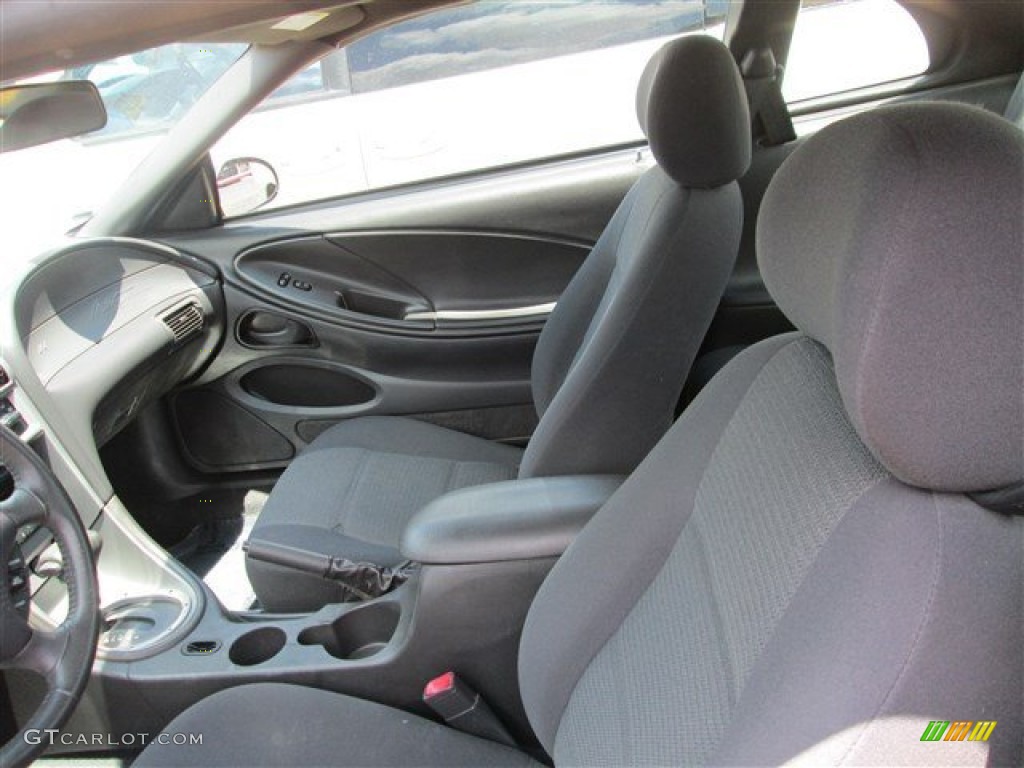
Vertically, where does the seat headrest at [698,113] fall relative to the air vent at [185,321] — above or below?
above

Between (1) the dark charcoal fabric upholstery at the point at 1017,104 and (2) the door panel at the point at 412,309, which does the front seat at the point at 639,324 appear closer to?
(2) the door panel at the point at 412,309

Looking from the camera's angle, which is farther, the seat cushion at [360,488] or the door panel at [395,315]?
the door panel at [395,315]

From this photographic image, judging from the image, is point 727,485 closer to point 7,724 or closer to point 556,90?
point 7,724

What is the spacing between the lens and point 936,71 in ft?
8.04

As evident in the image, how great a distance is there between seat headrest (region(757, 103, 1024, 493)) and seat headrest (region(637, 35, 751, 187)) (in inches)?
25.7

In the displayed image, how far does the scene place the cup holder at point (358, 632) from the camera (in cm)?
152

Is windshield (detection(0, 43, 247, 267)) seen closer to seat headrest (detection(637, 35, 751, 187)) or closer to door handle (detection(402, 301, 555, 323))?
door handle (detection(402, 301, 555, 323))

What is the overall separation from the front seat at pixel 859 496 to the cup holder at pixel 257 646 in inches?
24.8

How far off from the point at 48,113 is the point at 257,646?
2.90 ft

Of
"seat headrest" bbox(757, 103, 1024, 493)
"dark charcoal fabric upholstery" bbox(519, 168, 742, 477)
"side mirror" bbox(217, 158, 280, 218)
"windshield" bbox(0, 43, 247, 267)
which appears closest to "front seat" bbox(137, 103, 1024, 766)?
"seat headrest" bbox(757, 103, 1024, 493)

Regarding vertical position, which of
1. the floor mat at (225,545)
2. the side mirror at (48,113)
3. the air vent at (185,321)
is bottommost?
the floor mat at (225,545)

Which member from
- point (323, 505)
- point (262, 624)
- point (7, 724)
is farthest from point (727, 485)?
point (7, 724)

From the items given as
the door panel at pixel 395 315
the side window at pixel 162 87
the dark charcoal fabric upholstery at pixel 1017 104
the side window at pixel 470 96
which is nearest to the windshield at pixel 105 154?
the side window at pixel 162 87

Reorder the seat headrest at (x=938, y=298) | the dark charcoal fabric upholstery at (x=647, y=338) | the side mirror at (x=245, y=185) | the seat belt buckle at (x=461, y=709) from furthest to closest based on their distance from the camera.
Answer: the side mirror at (x=245, y=185)
the dark charcoal fabric upholstery at (x=647, y=338)
the seat belt buckle at (x=461, y=709)
the seat headrest at (x=938, y=298)
